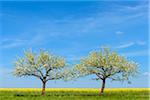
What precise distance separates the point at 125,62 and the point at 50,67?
43.6ft

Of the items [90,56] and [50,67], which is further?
[90,56]

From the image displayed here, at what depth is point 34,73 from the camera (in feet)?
203

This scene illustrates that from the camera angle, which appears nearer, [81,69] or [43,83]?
[43,83]

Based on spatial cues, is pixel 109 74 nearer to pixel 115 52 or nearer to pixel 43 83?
pixel 115 52

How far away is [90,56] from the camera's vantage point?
220ft

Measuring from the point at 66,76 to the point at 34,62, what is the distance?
18.5 ft

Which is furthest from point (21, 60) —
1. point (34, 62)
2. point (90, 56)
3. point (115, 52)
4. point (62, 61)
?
point (115, 52)

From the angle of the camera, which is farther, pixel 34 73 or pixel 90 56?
pixel 90 56

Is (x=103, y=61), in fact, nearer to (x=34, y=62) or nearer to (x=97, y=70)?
(x=97, y=70)

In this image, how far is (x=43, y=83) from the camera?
203 feet

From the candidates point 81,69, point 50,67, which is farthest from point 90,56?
point 50,67

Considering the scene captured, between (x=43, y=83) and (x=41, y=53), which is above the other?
(x=41, y=53)

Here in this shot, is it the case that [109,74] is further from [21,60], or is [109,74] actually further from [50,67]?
[21,60]

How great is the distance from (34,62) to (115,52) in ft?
46.5
